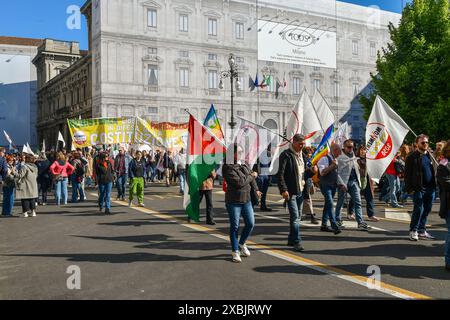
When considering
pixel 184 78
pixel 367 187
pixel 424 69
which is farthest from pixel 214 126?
pixel 184 78

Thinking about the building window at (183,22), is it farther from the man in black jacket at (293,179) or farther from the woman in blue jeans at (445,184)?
the woman in blue jeans at (445,184)

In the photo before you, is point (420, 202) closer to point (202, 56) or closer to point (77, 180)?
point (77, 180)

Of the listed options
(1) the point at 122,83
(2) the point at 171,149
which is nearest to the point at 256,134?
→ (2) the point at 171,149

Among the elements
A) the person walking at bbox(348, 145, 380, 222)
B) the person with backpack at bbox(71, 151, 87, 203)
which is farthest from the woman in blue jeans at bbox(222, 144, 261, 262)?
the person with backpack at bbox(71, 151, 87, 203)

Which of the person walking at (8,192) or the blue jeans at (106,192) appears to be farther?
the person walking at (8,192)

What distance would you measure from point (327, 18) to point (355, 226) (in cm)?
3972

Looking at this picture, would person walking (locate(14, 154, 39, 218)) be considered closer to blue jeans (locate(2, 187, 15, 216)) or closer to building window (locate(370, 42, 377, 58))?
blue jeans (locate(2, 187, 15, 216))

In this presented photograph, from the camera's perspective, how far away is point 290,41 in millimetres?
42500

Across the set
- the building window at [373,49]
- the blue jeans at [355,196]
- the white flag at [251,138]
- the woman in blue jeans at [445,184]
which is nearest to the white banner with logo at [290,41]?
the building window at [373,49]

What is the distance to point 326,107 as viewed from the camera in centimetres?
1093

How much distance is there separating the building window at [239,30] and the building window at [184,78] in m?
6.17

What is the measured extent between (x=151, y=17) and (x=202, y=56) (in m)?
5.73

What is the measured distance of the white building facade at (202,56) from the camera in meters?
38.8

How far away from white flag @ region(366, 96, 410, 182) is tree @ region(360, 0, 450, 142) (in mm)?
16934
